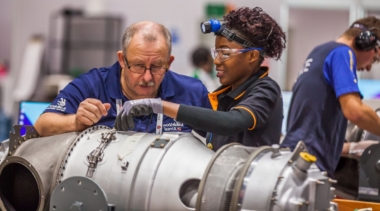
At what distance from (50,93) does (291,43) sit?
3870 mm

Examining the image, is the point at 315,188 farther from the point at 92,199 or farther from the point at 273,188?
the point at 92,199

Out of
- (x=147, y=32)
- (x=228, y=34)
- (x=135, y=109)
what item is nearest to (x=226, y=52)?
(x=228, y=34)

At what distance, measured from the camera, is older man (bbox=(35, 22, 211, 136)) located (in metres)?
1.90

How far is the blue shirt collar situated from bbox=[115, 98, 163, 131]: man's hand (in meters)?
0.43

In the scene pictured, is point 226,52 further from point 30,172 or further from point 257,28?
point 30,172

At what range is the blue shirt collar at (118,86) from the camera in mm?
2064

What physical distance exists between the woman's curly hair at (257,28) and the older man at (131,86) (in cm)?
22

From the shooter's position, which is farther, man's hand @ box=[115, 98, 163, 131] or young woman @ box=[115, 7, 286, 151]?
young woman @ box=[115, 7, 286, 151]

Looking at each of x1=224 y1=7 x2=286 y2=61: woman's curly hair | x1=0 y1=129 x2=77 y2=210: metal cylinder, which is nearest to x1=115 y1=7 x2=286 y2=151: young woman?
x1=224 y1=7 x2=286 y2=61: woman's curly hair

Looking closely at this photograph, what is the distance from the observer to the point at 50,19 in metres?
8.98

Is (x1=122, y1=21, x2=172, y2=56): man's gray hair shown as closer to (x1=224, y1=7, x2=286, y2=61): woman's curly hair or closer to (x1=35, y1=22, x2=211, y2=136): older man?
(x1=35, y1=22, x2=211, y2=136): older man

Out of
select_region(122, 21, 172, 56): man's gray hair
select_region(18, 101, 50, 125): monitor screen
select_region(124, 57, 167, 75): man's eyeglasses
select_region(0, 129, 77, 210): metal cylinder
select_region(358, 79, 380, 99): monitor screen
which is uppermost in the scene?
select_region(122, 21, 172, 56): man's gray hair

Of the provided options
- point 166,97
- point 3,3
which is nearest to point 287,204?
point 166,97

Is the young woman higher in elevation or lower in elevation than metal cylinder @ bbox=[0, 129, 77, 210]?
higher
